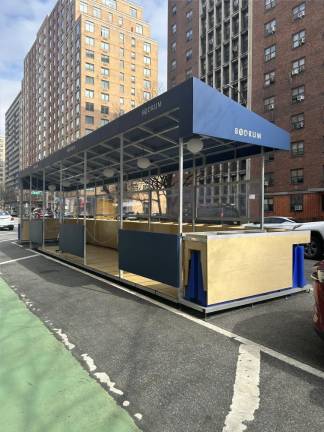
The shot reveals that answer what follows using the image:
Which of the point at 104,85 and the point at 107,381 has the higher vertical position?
the point at 104,85

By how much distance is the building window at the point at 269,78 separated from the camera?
1367 inches

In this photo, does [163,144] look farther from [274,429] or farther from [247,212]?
[274,429]

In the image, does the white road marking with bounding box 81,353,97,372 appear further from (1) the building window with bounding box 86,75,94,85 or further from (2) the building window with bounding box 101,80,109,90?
(2) the building window with bounding box 101,80,109,90

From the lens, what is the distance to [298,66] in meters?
32.3

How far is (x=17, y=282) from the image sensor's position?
24.8 ft

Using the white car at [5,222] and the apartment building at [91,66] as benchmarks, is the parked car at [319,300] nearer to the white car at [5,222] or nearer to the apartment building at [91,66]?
the white car at [5,222]

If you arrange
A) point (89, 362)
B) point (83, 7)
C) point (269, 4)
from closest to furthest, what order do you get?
point (89, 362) → point (269, 4) → point (83, 7)

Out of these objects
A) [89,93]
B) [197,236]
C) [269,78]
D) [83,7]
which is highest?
[83,7]

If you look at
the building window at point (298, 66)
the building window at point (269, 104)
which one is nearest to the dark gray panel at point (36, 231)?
the building window at point (269, 104)

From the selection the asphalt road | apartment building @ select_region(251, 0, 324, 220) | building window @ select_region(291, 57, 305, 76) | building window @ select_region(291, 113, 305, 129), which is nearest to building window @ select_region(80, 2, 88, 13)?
apartment building @ select_region(251, 0, 324, 220)

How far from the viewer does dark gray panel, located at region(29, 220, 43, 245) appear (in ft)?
45.0

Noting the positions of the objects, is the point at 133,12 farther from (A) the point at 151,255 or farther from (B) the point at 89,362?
(B) the point at 89,362

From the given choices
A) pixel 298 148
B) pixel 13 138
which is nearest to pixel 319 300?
pixel 298 148

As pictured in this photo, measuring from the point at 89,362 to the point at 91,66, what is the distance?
73833 mm
